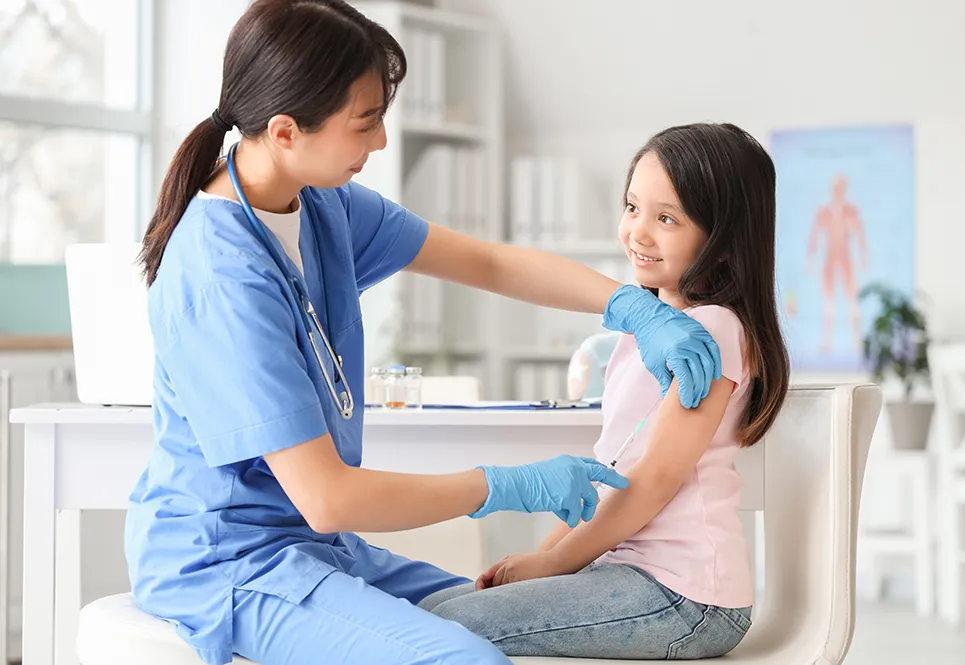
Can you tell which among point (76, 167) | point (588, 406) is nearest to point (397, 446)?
point (588, 406)

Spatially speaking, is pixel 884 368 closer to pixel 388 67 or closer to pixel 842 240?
pixel 842 240

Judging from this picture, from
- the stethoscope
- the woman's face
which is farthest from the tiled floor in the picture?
the woman's face

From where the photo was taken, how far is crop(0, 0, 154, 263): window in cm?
337

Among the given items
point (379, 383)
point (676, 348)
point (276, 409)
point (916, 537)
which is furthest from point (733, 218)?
point (916, 537)

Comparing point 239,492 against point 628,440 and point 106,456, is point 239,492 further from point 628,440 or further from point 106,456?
point 106,456

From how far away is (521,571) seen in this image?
1.30 meters

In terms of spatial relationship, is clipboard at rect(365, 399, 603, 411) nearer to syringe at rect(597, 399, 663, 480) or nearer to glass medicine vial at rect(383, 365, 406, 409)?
glass medicine vial at rect(383, 365, 406, 409)

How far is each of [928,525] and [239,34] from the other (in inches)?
118

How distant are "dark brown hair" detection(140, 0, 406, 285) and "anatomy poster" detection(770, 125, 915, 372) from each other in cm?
308

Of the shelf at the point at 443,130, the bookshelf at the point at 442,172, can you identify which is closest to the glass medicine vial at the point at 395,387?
the bookshelf at the point at 442,172

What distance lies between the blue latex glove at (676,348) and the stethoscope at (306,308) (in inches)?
13.5

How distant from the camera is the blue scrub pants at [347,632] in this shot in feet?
3.38

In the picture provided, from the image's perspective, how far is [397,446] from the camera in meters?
1.66

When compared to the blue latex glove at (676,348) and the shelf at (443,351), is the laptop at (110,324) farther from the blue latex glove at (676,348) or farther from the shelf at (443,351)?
the shelf at (443,351)
